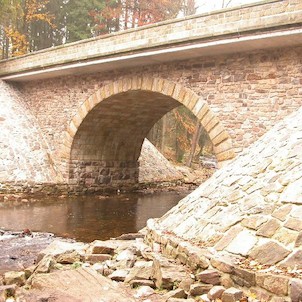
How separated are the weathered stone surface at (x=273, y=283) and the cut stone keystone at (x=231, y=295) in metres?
0.20

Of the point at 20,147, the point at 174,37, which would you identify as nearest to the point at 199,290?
the point at 174,37

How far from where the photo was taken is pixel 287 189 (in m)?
4.50

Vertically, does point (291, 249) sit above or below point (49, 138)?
below

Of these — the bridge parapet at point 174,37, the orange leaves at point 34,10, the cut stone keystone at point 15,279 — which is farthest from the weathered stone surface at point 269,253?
the orange leaves at point 34,10

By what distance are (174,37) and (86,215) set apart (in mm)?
5624

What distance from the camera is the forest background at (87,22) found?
71.3 feet

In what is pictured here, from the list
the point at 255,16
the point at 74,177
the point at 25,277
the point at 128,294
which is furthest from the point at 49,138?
the point at 128,294

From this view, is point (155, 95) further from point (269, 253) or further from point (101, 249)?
point (269, 253)

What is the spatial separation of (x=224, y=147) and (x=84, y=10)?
56.2 ft

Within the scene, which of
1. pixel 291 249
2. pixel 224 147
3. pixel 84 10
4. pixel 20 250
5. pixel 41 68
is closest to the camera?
pixel 291 249

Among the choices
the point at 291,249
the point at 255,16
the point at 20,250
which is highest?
the point at 255,16

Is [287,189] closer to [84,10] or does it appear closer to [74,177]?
[74,177]

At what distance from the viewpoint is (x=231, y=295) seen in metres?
3.47

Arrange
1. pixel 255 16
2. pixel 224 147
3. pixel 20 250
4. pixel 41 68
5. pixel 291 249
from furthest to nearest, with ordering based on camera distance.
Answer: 1. pixel 41 68
2. pixel 224 147
3. pixel 255 16
4. pixel 20 250
5. pixel 291 249
